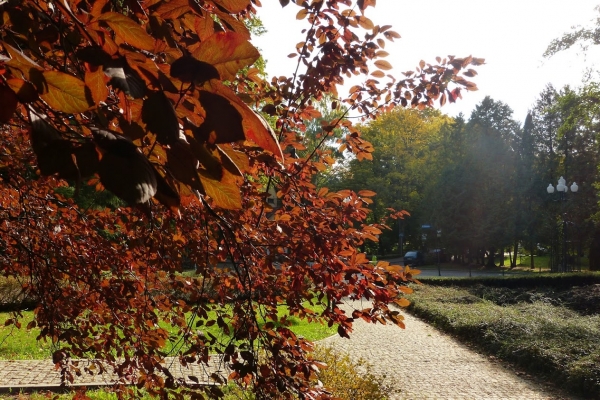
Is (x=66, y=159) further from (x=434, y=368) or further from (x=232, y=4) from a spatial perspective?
(x=434, y=368)

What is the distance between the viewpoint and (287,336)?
2.32 metres

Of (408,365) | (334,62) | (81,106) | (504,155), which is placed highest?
(504,155)

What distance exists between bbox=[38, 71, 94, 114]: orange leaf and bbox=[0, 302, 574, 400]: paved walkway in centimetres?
458

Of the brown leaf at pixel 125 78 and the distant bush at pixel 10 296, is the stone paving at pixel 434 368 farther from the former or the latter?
the distant bush at pixel 10 296

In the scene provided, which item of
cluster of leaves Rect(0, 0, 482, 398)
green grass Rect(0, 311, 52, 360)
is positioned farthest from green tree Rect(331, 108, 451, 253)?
cluster of leaves Rect(0, 0, 482, 398)

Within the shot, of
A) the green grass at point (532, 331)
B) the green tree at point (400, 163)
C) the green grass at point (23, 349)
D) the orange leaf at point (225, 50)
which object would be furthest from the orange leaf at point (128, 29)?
the green tree at point (400, 163)

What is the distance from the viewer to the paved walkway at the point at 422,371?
672 centimetres

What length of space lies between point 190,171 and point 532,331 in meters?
10.4

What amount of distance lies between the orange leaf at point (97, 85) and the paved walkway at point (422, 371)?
4.55m

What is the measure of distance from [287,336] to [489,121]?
36.5 m

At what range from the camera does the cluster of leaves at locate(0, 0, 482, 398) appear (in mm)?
667

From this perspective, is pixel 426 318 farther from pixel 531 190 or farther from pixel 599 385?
pixel 531 190

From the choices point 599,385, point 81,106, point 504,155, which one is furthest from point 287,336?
point 504,155

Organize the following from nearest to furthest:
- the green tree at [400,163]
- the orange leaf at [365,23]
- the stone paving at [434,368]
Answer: the orange leaf at [365,23]
the stone paving at [434,368]
the green tree at [400,163]
